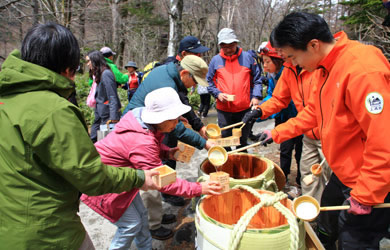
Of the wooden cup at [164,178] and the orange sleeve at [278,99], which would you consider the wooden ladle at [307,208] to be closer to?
the wooden cup at [164,178]

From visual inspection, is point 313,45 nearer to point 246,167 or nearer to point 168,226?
point 246,167

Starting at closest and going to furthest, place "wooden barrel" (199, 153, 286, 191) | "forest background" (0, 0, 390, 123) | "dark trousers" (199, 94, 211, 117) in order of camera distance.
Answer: "wooden barrel" (199, 153, 286, 191)
"dark trousers" (199, 94, 211, 117)
"forest background" (0, 0, 390, 123)

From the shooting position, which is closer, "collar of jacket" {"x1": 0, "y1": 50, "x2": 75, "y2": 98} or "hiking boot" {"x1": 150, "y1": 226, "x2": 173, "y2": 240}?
"collar of jacket" {"x1": 0, "y1": 50, "x2": 75, "y2": 98}

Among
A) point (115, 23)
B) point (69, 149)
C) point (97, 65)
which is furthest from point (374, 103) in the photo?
point (115, 23)

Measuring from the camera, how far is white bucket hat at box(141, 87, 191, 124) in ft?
6.25

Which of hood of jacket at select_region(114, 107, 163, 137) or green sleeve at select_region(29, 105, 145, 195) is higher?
green sleeve at select_region(29, 105, 145, 195)

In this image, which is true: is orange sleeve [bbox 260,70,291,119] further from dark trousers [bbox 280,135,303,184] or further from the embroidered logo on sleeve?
the embroidered logo on sleeve

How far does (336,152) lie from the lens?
1.51 metres

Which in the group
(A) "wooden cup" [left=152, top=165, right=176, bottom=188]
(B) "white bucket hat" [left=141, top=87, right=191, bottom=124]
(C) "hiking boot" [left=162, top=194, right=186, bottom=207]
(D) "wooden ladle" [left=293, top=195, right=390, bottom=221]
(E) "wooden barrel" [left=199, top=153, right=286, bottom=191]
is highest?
(B) "white bucket hat" [left=141, top=87, right=191, bottom=124]

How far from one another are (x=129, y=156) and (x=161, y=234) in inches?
48.5

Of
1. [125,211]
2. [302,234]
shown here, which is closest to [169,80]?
[125,211]

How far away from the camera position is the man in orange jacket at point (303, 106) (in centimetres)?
247

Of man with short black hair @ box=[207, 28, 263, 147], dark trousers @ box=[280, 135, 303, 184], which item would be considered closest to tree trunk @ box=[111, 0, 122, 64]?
man with short black hair @ box=[207, 28, 263, 147]

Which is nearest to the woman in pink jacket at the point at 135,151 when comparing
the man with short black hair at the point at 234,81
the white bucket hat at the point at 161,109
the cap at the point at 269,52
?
the white bucket hat at the point at 161,109
